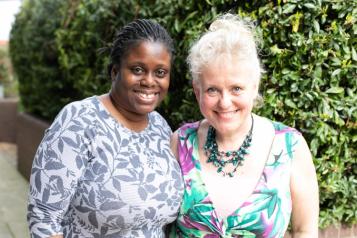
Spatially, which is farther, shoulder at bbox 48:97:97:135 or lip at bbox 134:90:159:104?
lip at bbox 134:90:159:104

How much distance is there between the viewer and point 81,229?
2221 mm

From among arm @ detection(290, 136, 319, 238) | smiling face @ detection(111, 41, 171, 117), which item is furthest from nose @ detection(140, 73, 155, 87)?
arm @ detection(290, 136, 319, 238)

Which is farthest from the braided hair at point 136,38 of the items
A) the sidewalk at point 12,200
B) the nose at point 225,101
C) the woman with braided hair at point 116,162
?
the sidewalk at point 12,200

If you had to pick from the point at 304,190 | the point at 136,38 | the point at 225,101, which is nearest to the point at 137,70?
the point at 136,38

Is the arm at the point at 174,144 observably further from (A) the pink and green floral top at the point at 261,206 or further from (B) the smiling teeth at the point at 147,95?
(B) the smiling teeth at the point at 147,95

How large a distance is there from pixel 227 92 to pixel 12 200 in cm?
505

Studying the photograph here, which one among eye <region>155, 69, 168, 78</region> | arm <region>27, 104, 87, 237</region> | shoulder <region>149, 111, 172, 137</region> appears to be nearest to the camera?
arm <region>27, 104, 87, 237</region>

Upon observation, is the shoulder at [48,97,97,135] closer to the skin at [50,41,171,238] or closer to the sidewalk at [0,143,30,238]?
the skin at [50,41,171,238]

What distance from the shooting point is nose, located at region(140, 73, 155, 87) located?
2.23 metres

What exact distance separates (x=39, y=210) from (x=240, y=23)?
4.07 ft

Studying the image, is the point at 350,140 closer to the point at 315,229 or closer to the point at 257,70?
the point at 315,229

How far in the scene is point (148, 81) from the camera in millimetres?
2227

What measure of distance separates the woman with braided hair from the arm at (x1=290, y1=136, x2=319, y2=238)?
1.77ft

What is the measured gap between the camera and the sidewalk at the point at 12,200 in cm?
538
